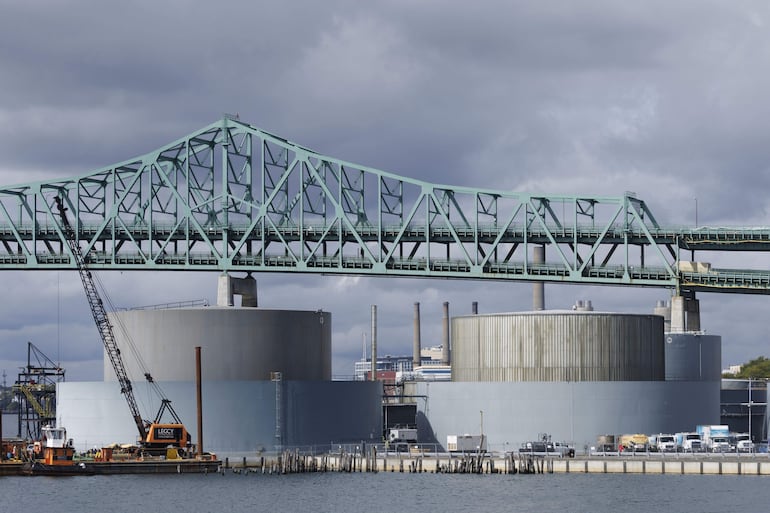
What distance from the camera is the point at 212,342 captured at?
4884 inches

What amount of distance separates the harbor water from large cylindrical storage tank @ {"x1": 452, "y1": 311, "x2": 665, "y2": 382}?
48.7ft

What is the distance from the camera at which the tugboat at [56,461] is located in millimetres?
114625

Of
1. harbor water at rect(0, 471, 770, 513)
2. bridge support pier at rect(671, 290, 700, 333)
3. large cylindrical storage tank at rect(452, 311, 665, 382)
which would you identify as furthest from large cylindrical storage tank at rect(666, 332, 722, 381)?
harbor water at rect(0, 471, 770, 513)

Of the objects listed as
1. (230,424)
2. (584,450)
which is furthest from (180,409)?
(584,450)

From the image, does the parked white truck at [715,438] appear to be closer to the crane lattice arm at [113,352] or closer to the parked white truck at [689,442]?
the parked white truck at [689,442]

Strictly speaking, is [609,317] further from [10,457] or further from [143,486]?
[10,457]

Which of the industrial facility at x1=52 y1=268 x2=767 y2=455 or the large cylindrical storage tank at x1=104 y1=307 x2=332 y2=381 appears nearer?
the industrial facility at x1=52 y1=268 x2=767 y2=455

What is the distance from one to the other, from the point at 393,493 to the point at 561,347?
2775 cm

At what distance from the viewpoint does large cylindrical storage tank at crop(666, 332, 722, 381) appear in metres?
140

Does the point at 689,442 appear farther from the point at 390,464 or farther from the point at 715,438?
the point at 390,464

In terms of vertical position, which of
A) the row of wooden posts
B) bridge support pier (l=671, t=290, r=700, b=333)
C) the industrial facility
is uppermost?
bridge support pier (l=671, t=290, r=700, b=333)

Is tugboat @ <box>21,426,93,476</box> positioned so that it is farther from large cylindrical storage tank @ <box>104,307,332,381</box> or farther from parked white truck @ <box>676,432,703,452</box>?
parked white truck @ <box>676,432,703,452</box>

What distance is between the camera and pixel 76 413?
125375mm

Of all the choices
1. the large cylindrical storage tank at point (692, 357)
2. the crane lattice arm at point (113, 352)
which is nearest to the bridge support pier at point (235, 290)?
the crane lattice arm at point (113, 352)
